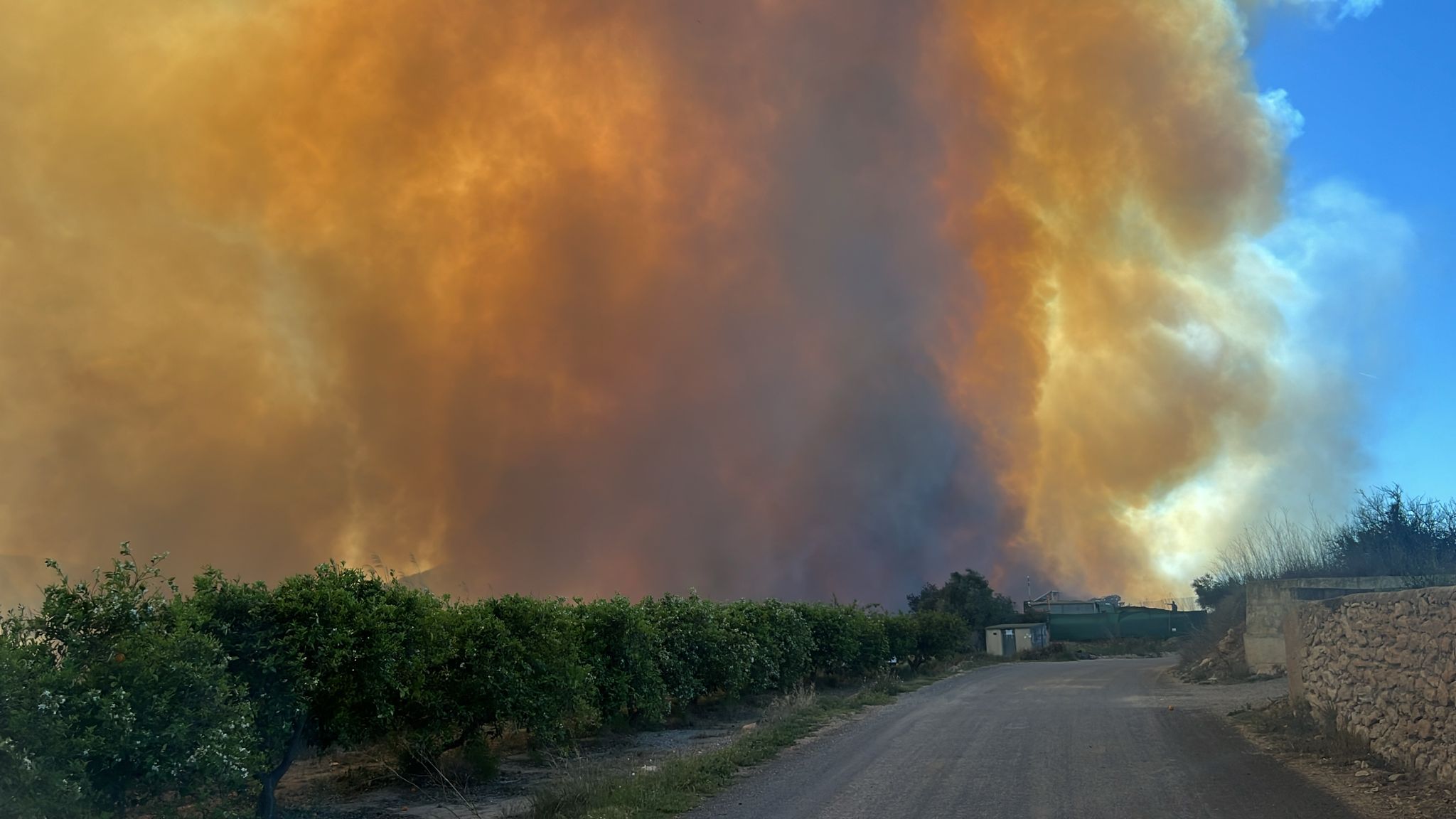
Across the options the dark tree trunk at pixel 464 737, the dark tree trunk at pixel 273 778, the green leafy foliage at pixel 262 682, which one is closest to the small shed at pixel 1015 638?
the green leafy foliage at pixel 262 682

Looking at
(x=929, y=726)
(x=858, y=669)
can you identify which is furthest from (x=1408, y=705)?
(x=858, y=669)

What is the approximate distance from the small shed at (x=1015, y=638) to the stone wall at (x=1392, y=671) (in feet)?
183

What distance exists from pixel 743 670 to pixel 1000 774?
12.5m

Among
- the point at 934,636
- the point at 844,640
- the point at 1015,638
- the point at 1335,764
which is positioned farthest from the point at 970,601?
the point at 1335,764

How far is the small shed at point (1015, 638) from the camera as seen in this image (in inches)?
2712

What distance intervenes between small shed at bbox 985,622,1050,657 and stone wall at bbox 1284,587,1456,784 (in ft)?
183

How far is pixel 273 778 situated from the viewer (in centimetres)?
1062

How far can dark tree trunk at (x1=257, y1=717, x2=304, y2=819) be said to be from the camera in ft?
34.3

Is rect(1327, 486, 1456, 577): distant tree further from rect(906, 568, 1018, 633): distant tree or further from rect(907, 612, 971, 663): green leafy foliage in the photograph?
rect(906, 568, 1018, 633): distant tree

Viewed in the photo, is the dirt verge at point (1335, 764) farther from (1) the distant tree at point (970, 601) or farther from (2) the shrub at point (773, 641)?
(1) the distant tree at point (970, 601)

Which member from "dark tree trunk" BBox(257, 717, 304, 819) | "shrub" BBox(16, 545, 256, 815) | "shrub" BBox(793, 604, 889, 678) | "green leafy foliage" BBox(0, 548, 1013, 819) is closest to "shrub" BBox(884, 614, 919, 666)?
"shrub" BBox(793, 604, 889, 678)

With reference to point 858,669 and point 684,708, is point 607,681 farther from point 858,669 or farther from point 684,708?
point 858,669

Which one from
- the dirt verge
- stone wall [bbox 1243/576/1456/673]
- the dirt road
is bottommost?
the dirt road

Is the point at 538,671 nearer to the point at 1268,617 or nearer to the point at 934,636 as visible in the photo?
the point at 1268,617
